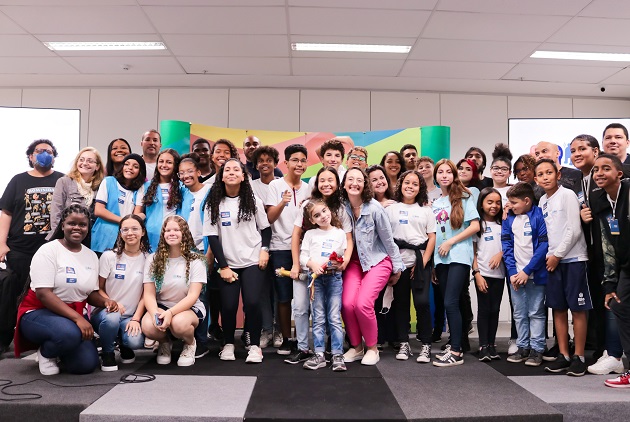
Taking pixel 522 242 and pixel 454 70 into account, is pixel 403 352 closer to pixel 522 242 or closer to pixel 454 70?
pixel 522 242

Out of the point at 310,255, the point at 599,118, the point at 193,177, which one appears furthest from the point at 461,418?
the point at 599,118

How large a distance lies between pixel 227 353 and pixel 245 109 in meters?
4.11

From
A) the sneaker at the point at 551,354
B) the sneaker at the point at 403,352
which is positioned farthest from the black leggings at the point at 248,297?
the sneaker at the point at 551,354

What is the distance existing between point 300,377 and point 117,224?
1785 millimetres

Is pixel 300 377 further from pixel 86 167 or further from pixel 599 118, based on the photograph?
pixel 599 118

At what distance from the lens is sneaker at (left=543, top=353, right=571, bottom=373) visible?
3.24 meters

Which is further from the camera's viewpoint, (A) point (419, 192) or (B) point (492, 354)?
(A) point (419, 192)

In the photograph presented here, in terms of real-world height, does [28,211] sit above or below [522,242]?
above

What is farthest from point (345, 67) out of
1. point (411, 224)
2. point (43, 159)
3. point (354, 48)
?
point (43, 159)

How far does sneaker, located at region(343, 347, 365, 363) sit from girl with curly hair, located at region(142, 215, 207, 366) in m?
1.04

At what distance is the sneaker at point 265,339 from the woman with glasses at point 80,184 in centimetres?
148

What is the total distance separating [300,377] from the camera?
3.01 metres

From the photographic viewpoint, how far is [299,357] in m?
3.39

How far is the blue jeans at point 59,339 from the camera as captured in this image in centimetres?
296
